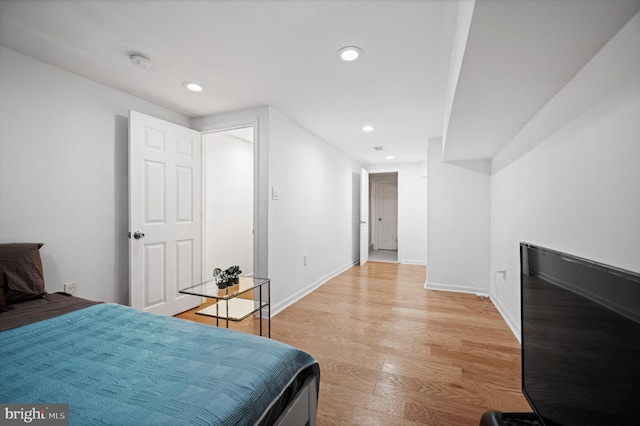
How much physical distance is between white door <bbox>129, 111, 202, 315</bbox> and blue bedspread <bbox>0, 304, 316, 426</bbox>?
1328 mm

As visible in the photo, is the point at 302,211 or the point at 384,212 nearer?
the point at 302,211

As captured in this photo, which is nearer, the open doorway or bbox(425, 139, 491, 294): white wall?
bbox(425, 139, 491, 294): white wall

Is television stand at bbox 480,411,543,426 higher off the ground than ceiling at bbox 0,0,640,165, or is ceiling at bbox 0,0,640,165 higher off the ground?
ceiling at bbox 0,0,640,165

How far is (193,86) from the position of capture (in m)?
2.48

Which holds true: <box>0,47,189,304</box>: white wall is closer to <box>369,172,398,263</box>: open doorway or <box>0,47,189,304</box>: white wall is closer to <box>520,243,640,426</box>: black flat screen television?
<box>520,243,640,426</box>: black flat screen television

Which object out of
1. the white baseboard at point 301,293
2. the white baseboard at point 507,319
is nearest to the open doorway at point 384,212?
the white baseboard at point 301,293

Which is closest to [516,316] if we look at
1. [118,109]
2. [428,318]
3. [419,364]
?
[428,318]

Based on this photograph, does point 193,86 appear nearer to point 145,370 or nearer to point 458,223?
point 145,370

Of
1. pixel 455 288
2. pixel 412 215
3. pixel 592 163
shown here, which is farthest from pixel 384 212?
pixel 592 163

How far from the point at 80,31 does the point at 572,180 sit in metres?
3.06

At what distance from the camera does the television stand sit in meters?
1.05

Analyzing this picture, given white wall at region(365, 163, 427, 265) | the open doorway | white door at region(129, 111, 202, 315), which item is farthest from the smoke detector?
the open doorway

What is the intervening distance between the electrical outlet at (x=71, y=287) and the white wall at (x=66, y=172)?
3 cm

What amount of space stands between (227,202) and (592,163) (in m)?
3.85
